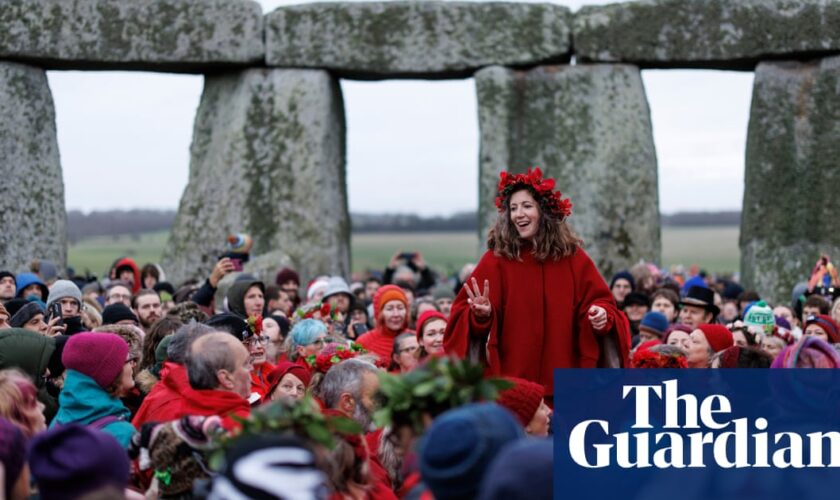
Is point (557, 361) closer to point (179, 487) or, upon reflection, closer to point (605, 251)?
point (179, 487)

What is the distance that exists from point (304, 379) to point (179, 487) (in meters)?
1.70

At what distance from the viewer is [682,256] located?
39.8 meters

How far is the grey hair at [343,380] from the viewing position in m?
6.12

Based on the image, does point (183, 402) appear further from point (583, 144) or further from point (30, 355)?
point (583, 144)

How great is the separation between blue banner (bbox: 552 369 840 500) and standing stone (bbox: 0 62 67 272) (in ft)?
32.7

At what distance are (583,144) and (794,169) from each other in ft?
Answer: 7.17

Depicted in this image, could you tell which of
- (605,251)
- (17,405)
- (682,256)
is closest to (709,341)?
(17,405)

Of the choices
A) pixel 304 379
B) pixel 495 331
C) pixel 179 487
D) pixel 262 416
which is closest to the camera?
pixel 262 416

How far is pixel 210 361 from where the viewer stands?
18.0ft

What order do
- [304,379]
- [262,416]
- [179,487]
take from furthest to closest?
[304,379], [179,487], [262,416]

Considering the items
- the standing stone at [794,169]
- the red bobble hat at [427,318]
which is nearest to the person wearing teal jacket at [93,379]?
the red bobble hat at [427,318]

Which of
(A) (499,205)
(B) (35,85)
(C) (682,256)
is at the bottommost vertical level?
(C) (682,256)

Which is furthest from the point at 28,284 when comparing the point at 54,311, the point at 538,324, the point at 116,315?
the point at 538,324

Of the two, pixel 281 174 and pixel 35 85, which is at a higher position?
pixel 35 85
